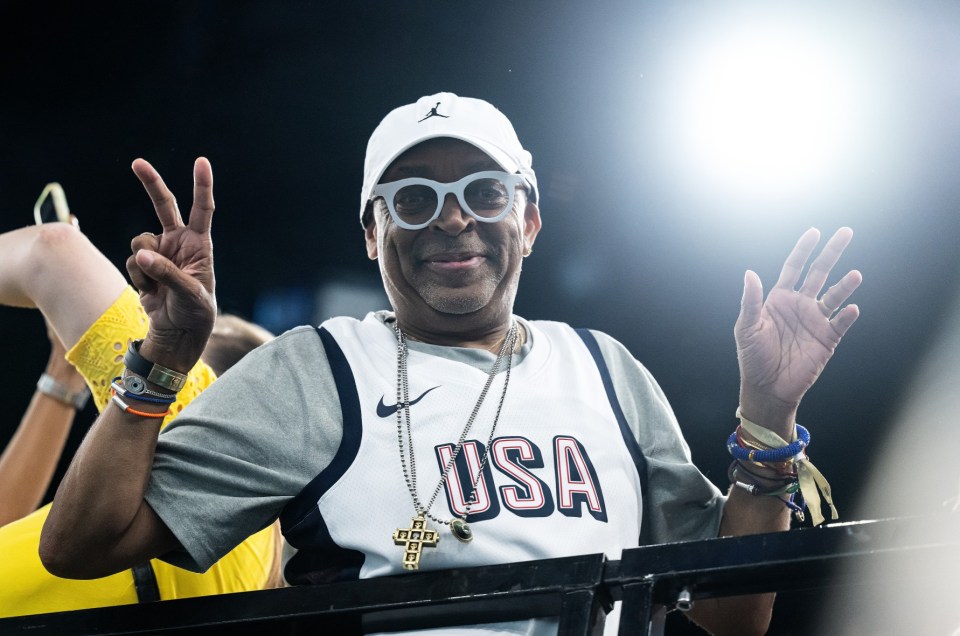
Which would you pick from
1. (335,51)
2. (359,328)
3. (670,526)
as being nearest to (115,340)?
(359,328)

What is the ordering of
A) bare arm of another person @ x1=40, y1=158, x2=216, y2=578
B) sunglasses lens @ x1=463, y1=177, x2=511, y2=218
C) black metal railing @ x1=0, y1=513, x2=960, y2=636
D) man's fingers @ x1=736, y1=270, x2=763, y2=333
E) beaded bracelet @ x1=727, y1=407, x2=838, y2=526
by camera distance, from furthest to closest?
1. sunglasses lens @ x1=463, y1=177, x2=511, y2=218
2. man's fingers @ x1=736, y1=270, x2=763, y2=333
3. beaded bracelet @ x1=727, y1=407, x2=838, y2=526
4. bare arm of another person @ x1=40, y1=158, x2=216, y2=578
5. black metal railing @ x1=0, y1=513, x2=960, y2=636

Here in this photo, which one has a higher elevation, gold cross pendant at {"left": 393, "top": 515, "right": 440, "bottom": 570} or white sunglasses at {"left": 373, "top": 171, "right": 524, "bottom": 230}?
white sunglasses at {"left": 373, "top": 171, "right": 524, "bottom": 230}

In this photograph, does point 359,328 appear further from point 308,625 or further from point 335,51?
point 335,51

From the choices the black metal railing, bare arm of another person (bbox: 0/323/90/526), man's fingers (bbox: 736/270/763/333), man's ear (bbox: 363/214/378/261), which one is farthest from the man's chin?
bare arm of another person (bbox: 0/323/90/526)

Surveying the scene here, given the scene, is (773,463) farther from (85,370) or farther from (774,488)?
(85,370)

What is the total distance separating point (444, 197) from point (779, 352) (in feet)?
2.22

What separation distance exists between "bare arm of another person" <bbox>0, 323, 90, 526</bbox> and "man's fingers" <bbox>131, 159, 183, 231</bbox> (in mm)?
1424

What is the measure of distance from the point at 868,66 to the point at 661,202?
0.82 metres

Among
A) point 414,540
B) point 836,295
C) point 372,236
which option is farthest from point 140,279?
point 836,295

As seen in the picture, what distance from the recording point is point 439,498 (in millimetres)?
1860

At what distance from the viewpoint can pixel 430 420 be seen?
1981mm

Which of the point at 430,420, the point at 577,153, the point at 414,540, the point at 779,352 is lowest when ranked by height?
the point at 414,540

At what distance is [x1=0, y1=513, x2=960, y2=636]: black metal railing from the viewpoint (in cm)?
130

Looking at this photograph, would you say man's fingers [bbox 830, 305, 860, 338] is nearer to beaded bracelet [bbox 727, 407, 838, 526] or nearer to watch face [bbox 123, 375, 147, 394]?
beaded bracelet [bbox 727, 407, 838, 526]
